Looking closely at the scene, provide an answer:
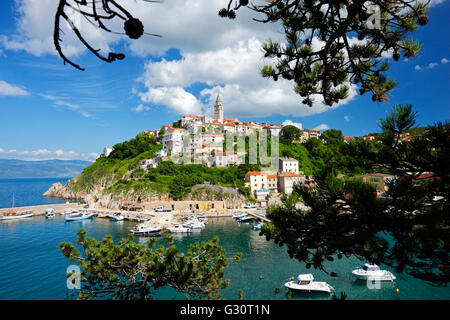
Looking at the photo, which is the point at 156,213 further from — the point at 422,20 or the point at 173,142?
the point at 422,20

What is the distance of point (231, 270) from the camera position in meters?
14.0

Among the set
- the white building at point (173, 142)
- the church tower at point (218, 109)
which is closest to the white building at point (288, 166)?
the white building at point (173, 142)

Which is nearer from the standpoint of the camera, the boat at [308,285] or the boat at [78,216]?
the boat at [308,285]

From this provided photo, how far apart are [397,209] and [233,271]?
44.2 feet

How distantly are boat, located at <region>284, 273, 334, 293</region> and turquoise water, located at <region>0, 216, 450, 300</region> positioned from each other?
0.27 meters

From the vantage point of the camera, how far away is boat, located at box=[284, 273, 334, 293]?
11.8 m

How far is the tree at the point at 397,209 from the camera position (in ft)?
5.90

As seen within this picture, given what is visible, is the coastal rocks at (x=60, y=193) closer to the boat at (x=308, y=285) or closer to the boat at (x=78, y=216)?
the boat at (x=78, y=216)

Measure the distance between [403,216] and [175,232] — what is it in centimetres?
2322

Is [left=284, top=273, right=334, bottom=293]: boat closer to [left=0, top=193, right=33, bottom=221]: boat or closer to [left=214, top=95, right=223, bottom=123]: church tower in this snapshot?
[left=0, top=193, right=33, bottom=221]: boat

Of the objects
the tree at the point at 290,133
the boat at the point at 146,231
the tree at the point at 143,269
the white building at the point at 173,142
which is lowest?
the boat at the point at 146,231

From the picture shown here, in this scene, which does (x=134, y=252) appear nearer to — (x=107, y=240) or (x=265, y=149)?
(x=107, y=240)

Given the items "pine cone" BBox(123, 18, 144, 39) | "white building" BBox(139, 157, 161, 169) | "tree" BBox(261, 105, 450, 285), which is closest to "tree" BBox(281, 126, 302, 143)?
"white building" BBox(139, 157, 161, 169)
